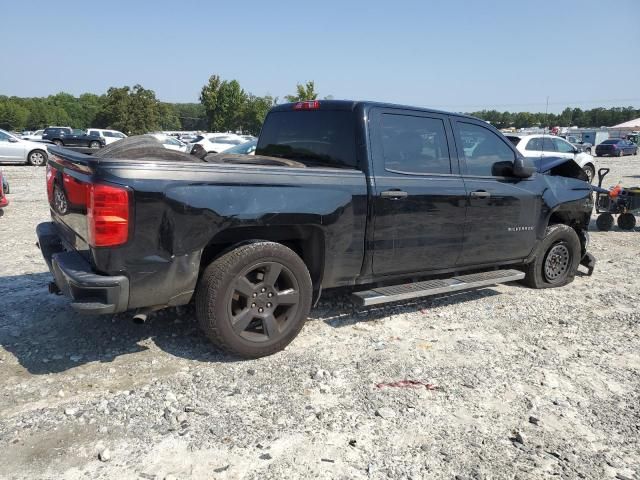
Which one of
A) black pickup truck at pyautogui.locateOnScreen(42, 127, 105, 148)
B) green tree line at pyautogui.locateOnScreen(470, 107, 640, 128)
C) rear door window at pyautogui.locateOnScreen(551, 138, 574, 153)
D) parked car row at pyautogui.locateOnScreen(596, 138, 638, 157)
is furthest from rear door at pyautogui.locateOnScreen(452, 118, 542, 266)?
green tree line at pyautogui.locateOnScreen(470, 107, 640, 128)

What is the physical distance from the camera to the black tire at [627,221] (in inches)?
392

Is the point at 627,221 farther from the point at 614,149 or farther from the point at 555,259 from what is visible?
the point at 614,149

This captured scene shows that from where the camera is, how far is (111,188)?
300cm

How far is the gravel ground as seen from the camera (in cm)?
264

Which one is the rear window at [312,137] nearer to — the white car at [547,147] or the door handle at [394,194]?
the door handle at [394,194]

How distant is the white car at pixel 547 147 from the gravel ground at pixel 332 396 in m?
10.6

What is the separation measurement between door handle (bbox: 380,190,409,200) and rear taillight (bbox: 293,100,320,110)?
103cm

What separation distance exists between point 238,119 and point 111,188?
66.2m

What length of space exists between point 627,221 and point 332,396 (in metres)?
9.05

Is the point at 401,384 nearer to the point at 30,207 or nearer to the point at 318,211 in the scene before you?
the point at 318,211

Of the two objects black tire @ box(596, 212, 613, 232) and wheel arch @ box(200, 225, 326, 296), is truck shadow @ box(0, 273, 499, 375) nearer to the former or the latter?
wheel arch @ box(200, 225, 326, 296)

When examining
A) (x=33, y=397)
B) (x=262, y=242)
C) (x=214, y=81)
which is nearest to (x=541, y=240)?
(x=262, y=242)

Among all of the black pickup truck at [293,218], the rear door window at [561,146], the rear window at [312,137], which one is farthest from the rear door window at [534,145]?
the rear window at [312,137]

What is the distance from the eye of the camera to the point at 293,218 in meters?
3.64
